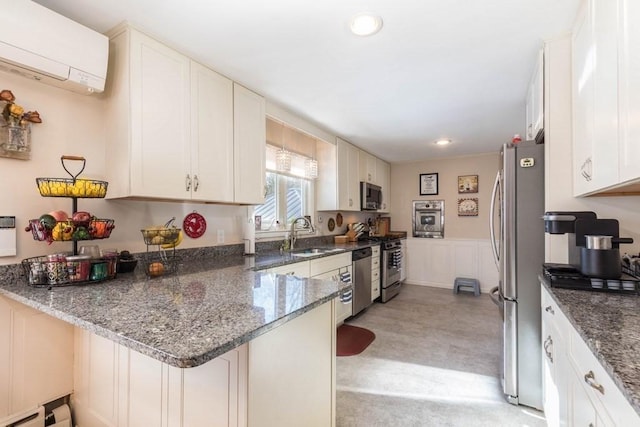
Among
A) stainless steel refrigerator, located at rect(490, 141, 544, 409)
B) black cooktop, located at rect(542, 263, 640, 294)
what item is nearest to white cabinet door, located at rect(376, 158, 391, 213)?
stainless steel refrigerator, located at rect(490, 141, 544, 409)

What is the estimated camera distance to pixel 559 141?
70.2 inches

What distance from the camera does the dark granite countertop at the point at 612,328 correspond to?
2.14 ft

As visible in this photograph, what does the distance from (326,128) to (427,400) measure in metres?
2.85

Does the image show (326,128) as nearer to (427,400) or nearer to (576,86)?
(576,86)

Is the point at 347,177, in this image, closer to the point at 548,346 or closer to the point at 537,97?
the point at 537,97

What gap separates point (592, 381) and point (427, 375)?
1660 millimetres

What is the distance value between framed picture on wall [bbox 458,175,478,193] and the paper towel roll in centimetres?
545

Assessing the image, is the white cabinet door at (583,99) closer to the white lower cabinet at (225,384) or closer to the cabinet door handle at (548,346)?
the cabinet door handle at (548,346)

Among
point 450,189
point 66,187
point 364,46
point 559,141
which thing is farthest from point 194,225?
point 450,189

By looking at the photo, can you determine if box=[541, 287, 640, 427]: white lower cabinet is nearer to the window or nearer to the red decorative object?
the red decorative object

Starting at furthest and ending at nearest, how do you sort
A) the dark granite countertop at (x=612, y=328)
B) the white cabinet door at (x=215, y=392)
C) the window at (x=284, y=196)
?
1. the window at (x=284, y=196)
2. the white cabinet door at (x=215, y=392)
3. the dark granite countertop at (x=612, y=328)

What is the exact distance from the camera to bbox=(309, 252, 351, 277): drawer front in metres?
2.82

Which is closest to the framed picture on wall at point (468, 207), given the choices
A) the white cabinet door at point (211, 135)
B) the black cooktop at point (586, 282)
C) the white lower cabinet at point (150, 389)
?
the black cooktop at point (586, 282)

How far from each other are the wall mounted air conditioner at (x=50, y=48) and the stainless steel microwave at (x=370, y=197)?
11.4 feet
